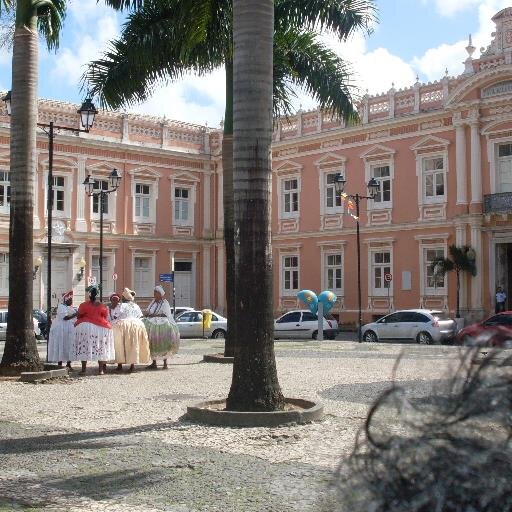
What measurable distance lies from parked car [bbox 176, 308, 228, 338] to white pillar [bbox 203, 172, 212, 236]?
10.6 m

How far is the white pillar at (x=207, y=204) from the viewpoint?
1724 inches

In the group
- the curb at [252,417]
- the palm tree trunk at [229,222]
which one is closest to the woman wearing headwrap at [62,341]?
the palm tree trunk at [229,222]

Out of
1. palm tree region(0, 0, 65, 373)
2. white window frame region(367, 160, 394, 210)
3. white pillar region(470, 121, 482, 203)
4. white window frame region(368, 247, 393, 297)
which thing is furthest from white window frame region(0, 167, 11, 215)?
palm tree region(0, 0, 65, 373)

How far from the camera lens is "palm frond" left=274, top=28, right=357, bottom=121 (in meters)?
18.9

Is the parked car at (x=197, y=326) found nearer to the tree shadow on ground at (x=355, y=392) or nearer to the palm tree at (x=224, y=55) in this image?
the palm tree at (x=224, y=55)

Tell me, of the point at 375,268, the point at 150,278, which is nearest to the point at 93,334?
the point at 375,268

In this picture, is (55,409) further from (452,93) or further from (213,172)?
(213,172)

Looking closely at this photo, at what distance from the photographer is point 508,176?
32.2 m

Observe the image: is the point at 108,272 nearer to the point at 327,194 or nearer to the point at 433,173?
the point at 327,194

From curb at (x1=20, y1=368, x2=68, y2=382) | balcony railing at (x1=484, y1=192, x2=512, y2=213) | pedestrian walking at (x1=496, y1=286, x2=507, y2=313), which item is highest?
balcony railing at (x1=484, y1=192, x2=512, y2=213)

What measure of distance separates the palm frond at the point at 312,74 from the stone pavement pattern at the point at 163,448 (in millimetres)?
8491

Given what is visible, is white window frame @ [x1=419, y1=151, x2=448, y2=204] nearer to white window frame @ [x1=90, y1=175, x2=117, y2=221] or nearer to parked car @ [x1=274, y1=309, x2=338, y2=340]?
parked car @ [x1=274, y1=309, x2=338, y2=340]

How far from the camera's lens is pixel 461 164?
109ft

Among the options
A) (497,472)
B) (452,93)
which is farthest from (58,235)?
(497,472)
